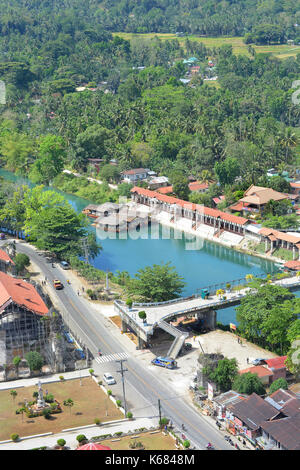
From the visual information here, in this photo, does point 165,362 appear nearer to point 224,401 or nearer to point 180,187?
point 224,401

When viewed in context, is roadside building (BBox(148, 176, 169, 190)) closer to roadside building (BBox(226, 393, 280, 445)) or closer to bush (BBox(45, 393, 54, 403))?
bush (BBox(45, 393, 54, 403))

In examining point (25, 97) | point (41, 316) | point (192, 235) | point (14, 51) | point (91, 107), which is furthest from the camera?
point (14, 51)

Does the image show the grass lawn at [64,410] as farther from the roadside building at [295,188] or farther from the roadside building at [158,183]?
the roadside building at [158,183]

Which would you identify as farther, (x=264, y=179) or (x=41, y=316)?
(x=264, y=179)

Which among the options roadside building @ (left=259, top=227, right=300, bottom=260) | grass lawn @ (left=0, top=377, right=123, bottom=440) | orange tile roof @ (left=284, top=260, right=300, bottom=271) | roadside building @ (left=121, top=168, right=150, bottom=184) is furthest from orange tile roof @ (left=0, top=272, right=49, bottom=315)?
roadside building @ (left=121, top=168, right=150, bottom=184)

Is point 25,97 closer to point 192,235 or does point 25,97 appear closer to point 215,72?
point 215,72

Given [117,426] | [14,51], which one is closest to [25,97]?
[14,51]

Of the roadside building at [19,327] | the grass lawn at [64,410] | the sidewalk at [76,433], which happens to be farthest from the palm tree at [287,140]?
the sidewalk at [76,433]
